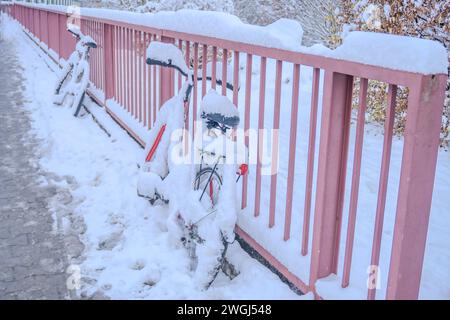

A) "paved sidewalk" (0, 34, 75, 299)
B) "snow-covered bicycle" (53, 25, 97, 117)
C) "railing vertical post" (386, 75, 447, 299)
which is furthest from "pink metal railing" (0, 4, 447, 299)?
"snow-covered bicycle" (53, 25, 97, 117)

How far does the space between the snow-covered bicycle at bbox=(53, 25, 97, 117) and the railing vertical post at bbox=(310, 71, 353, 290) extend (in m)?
5.54

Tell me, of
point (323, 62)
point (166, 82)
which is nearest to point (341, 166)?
point (323, 62)

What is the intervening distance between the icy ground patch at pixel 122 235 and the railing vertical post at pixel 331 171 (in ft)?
1.17

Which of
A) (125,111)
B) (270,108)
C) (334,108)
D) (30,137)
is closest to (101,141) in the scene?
(125,111)

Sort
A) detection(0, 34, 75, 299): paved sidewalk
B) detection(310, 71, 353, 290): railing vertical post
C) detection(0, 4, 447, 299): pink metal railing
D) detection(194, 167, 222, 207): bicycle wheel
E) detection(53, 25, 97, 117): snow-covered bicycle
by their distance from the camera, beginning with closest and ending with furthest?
detection(0, 4, 447, 299): pink metal railing < detection(310, 71, 353, 290): railing vertical post < detection(0, 34, 75, 299): paved sidewalk < detection(194, 167, 222, 207): bicycle wheel < detection(53, 25, 97, 117): snow-covered bicycle

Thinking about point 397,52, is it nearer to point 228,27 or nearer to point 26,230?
point 228,27

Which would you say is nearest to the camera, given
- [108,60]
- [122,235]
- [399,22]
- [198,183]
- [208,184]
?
[208,184]

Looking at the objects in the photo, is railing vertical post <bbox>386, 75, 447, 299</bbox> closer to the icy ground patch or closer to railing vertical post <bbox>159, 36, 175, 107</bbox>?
the icy ground patch

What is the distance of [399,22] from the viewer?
568 centimetres

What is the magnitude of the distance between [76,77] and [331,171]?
6436mm

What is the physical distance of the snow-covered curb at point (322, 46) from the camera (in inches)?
83.8

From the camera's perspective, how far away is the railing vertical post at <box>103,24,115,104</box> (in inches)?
285

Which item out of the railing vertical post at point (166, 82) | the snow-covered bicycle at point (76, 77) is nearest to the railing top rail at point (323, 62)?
the railing vertical post at point (166, 82)

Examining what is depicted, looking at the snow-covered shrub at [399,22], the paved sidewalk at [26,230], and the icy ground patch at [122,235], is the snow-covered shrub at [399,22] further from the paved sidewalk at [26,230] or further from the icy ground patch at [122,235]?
the paved sidewalk at [26,230]
